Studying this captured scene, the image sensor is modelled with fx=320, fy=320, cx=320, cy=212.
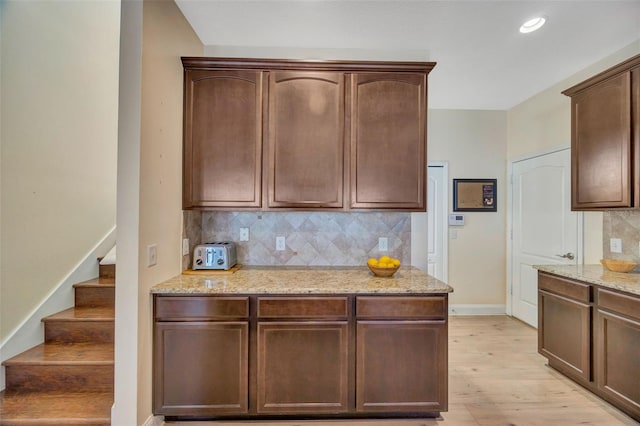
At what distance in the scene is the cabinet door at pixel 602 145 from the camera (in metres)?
2.42

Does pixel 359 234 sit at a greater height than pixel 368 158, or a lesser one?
lesser

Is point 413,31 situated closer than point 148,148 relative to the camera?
No

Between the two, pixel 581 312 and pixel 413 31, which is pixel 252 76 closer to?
pixel 413 31

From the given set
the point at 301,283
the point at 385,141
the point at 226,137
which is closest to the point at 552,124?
the point at 385,141

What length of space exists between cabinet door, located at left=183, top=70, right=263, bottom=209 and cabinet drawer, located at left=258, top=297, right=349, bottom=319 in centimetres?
78

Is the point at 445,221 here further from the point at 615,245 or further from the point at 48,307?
the point at 48,307

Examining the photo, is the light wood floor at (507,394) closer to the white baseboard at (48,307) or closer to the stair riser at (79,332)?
the stair riser at (79,332)

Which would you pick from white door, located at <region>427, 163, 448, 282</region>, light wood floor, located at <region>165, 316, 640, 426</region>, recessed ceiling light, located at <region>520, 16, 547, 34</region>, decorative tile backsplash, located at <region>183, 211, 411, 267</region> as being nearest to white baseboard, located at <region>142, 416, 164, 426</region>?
light wood floor, located at <region>165, 316, 640, 426</region>

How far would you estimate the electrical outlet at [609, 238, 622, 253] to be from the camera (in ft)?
9.31

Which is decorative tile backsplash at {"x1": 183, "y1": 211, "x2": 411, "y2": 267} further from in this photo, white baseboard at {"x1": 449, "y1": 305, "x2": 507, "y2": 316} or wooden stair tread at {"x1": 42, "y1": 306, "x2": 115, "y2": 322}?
white baseboard at {"x1": 449, "y1": 305, "x2": 507, "y2": 316}

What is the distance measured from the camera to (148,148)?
1.92m

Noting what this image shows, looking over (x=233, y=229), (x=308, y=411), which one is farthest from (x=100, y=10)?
(x=308, y=411)

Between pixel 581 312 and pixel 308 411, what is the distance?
2196 mm

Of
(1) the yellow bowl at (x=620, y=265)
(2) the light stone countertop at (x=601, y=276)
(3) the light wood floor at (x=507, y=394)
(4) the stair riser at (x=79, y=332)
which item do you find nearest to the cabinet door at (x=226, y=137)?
(4) the stair riser at (x=79, y=332)
